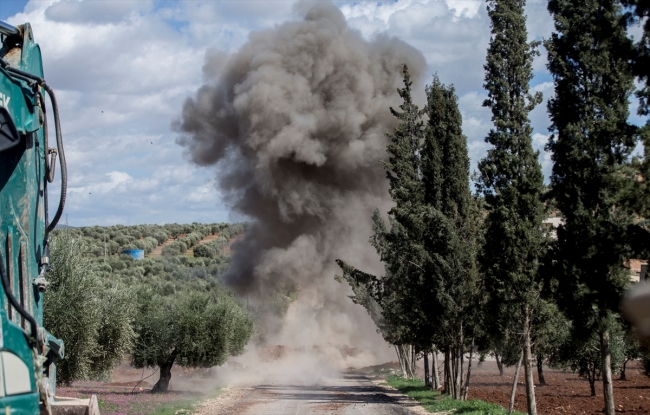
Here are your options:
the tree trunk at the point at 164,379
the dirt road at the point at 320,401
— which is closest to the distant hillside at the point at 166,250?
the tree trunk at the point at 164,379

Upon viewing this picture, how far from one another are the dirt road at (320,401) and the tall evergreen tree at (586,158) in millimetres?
7216

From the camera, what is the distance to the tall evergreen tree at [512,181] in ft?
63.7

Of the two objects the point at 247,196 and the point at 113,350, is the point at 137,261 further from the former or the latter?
the point at 113,350

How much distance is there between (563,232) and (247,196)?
3039 centimetres

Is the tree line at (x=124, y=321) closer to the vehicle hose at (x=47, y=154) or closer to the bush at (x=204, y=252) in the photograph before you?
the vehicle hose at (x=47, y=154)

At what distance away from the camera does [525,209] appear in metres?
19.8

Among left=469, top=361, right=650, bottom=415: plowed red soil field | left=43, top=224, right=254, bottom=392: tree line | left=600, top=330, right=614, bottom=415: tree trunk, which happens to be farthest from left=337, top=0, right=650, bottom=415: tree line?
left=43, top=224, right=254, bottom=392: tree line

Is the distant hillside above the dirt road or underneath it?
above

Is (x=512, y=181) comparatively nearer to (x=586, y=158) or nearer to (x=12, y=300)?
(x=586, y=158)

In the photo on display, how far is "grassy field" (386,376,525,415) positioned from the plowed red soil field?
2.06m

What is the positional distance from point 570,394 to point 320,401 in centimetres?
1512

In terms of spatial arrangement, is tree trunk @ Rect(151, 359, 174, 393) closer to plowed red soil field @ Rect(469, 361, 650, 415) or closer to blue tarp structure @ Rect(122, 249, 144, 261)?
plowed red soil field @ Rect(469, 361, 650, 415)

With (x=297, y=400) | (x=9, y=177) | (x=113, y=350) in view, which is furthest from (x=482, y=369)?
(x=9, y=177)

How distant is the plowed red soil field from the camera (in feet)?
83.7
